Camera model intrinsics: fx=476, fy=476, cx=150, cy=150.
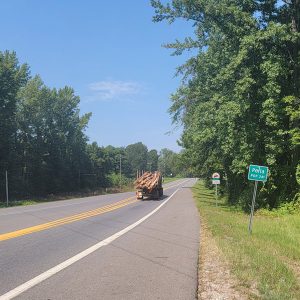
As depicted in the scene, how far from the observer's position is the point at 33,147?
7012 centimetres

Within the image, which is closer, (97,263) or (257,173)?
(97,263)

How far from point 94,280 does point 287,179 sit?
21.6 m

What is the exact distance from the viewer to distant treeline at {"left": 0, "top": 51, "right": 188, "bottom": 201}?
56.8m

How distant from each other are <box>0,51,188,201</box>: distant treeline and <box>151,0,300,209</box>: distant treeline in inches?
1240

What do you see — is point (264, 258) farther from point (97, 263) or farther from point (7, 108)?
point (7, 108)

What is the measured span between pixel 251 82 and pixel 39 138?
55.6 m

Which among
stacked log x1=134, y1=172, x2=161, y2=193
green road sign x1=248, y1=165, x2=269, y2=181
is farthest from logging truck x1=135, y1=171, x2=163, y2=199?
green road sign x1=248, y1=165, x2=269, y2=181

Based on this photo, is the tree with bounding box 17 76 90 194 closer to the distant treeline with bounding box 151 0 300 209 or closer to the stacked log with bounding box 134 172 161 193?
the stacked log with bounding box 134 172 161 193

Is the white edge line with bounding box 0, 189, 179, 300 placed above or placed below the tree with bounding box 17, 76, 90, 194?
below

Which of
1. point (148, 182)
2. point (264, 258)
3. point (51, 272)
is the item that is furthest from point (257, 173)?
point (148, 182)

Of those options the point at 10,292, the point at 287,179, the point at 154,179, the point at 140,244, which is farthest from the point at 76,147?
the point at 10,292

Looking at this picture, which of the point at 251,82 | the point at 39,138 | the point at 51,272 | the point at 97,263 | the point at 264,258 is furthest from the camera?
the point at 39,138

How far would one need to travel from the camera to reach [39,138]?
74938 millimetres

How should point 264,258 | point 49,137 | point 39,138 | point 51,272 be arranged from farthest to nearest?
1. point 49,137
2. point 39,138
3. point 264,258
4. point 51,272
